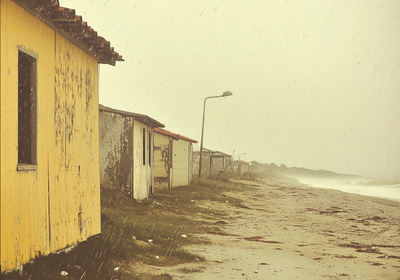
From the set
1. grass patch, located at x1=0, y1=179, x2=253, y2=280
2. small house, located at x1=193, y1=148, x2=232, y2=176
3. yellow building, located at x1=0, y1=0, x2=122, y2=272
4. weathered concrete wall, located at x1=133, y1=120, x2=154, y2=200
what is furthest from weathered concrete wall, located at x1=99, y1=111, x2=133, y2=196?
small house, located at x1=193, y1=148, x2=232, y2=176

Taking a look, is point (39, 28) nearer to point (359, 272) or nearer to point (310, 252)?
point (359, 272)

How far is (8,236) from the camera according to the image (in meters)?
4.85

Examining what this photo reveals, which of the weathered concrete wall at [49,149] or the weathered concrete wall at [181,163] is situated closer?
the weathered concrete wall at [49,149]

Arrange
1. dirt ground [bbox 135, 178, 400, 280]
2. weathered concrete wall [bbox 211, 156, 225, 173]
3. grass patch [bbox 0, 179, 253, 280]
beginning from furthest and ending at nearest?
1. weathered concrete wall [bbox 211, 156, 225, 173]
2. dirt ground [bbox 135, 178, 400, 280]
3. grass patch [bbox 0, 179, 253, 280]

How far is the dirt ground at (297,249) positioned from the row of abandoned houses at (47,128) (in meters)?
1.78

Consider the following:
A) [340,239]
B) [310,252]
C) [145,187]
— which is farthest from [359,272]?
[145,187]

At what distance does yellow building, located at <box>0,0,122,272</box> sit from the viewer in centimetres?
495

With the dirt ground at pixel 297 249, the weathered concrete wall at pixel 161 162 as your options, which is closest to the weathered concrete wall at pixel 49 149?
the dirt ground at pixel 297 249

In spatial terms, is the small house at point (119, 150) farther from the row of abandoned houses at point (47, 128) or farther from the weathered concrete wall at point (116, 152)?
the row of abandoned houses at point (47, 128)

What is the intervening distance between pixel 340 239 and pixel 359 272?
4453mm

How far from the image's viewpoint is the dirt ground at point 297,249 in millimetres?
7457

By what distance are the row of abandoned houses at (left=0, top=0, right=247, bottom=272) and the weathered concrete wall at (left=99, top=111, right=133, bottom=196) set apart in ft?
20.8

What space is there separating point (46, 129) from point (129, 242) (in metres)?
3.68

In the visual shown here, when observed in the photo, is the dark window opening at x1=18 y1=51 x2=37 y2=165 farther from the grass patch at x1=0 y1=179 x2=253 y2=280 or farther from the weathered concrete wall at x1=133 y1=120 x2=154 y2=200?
Result: the weathered concrete wall at x1=133 y1=120 x2=154 y2=200
